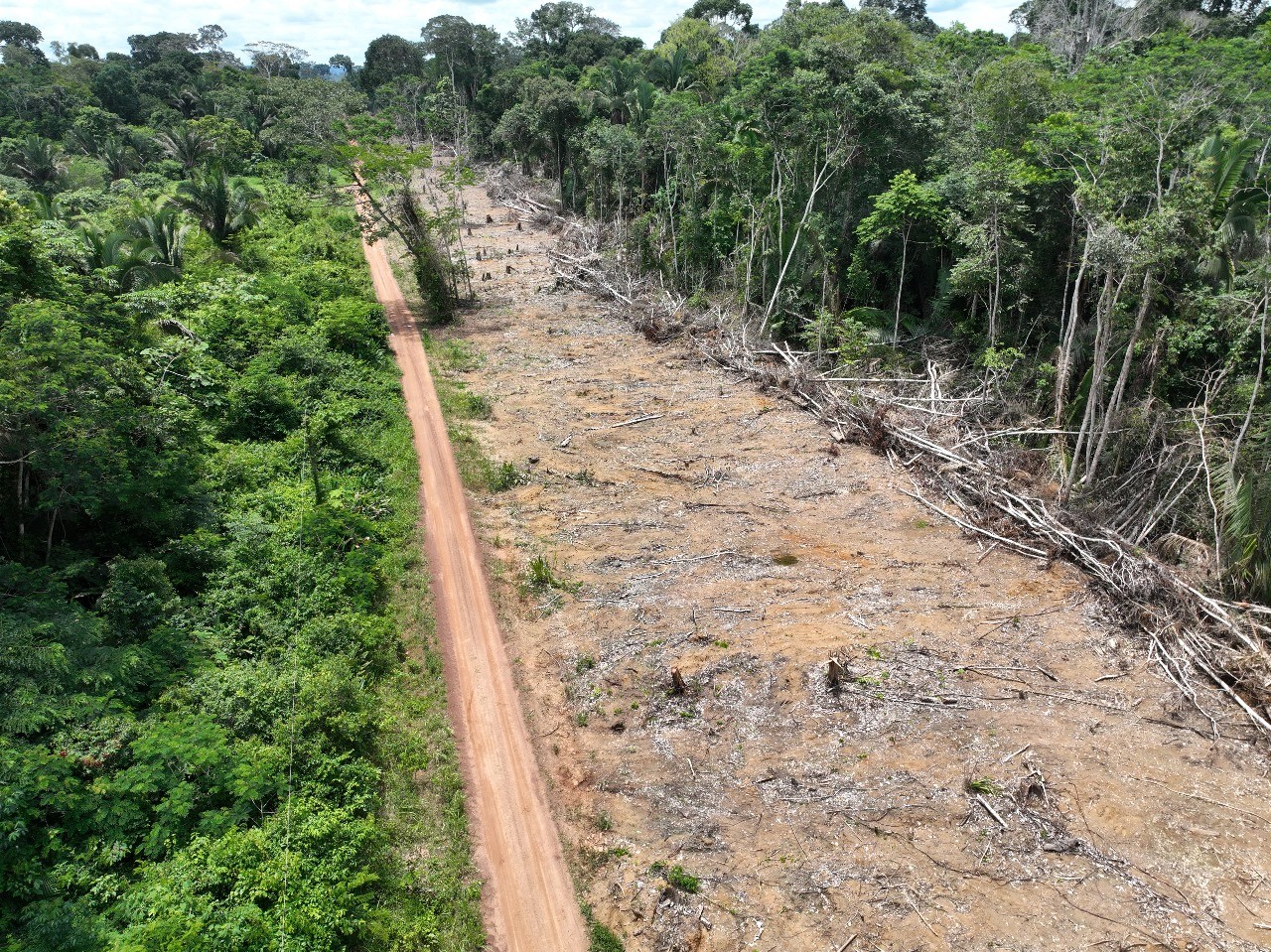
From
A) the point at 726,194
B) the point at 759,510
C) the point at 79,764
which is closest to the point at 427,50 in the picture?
the point at 726,194

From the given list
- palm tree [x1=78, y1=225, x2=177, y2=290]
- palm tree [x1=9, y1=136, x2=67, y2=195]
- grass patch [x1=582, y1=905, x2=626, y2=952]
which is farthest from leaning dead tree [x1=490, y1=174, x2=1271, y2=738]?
palm tree [x1=9, y1=136, x2=67, y2=195]

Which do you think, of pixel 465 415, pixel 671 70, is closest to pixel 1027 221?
pixel 465 415

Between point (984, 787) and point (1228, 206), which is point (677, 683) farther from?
point (1228, 206)

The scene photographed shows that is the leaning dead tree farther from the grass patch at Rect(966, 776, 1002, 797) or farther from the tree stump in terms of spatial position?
the tree stump

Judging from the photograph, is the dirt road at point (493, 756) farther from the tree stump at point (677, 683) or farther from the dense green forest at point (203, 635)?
the tree stump at point (677, 683)

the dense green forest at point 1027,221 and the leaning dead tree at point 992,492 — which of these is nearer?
the leaning dead tree at point 992,492

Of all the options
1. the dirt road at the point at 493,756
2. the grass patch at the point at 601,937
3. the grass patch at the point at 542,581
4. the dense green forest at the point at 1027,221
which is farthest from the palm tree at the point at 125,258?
the grass patch at the point at 601,937
